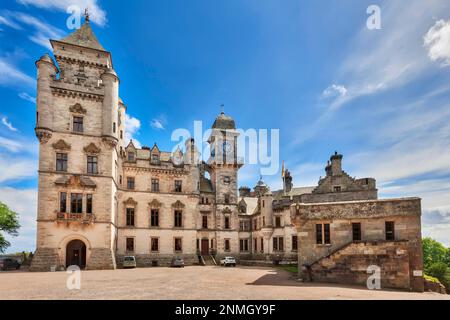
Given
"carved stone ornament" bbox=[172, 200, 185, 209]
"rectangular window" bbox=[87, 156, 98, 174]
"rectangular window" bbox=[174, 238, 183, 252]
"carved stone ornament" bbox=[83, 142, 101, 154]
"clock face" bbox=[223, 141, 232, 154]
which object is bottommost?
"rectangular window" bbox=[174, 238, 183, 252]

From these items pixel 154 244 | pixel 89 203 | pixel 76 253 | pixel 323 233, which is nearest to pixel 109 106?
pixel 89 203

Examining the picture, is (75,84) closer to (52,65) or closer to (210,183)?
(52,65)

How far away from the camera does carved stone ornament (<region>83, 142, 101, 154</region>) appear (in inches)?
1350

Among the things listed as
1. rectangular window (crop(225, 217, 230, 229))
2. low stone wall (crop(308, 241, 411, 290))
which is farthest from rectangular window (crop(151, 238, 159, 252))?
low stone wall (crop(308, 241, 411, 290))

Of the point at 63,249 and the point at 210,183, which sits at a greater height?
the point at 210,183

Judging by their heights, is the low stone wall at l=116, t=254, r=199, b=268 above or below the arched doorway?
below

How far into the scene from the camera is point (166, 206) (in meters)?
43.3

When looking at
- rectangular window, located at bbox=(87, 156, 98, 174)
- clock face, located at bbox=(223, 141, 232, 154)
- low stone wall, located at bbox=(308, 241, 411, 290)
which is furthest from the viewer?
clock face, located at bbox=(223, 141, 232, 154)

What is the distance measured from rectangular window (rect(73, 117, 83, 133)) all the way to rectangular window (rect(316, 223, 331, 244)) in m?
27.0

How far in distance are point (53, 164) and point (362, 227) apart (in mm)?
30243

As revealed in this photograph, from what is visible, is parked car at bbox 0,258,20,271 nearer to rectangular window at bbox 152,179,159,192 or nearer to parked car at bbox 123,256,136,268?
parked car at bbox 123,256,136,268

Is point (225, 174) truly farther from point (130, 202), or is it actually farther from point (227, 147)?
point (130, 202)
